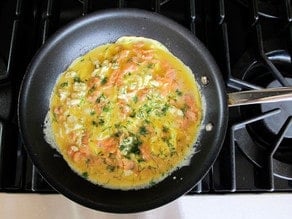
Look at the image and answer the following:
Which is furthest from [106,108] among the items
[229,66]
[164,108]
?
[229,66]

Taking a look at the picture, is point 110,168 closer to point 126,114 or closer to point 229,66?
point 126,114

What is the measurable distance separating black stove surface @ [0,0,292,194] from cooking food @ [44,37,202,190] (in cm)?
8

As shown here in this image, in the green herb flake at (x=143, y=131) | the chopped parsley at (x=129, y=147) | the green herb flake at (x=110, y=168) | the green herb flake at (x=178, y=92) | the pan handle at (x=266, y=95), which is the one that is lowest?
the green herb flake at (x=110, y=168)

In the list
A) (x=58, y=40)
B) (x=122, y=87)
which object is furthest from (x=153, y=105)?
(x=58, y=40)

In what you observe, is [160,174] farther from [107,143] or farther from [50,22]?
[50,22]

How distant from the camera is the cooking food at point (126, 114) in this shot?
37.3 inches

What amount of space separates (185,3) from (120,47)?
0.17 m

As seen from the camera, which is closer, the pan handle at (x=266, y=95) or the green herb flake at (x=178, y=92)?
the pan handle at (x=266, y=95)

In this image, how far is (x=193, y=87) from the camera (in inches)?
40.1

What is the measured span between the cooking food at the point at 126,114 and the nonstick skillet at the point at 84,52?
17 millimetres

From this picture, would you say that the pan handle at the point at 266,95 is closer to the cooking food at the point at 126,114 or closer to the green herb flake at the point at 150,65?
the cooking food at the point at 126,114

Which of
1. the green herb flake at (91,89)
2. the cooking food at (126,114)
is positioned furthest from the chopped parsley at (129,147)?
the green herb flake at (91,89)

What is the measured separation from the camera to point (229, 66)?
3.17ft

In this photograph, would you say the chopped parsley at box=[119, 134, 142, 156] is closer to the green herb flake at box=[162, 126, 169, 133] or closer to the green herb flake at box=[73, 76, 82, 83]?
the green herb flake at box=[162, 126, 169, 133]
